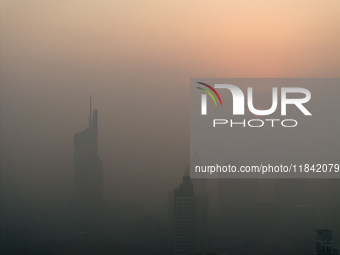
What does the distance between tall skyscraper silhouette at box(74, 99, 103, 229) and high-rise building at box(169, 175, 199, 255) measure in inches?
17.5

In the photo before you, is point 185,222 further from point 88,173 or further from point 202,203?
point 88,173

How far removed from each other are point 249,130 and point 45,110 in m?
1.19

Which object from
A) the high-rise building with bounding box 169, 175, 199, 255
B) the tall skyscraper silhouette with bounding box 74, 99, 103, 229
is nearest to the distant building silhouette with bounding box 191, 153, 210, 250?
the high-rise building with bounding box 169, 175, 199, 255

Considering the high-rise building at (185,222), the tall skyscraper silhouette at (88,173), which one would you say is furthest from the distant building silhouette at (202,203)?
the tall skyscraper silhouette at (88,173)

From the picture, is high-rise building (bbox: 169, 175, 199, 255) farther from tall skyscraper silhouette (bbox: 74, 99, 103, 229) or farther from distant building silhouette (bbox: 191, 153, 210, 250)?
tall skyscraper silhouette (bbox: 74, 99, 103, 229)

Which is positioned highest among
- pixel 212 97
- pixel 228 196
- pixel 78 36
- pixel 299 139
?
pixel 78 36

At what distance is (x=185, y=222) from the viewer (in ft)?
11.2

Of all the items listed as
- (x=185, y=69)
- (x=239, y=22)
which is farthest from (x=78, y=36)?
(x=239, y=22)

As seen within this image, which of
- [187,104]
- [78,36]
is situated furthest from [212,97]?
[78,36]

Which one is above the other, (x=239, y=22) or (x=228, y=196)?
(x=239, y=22)

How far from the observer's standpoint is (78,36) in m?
3.43

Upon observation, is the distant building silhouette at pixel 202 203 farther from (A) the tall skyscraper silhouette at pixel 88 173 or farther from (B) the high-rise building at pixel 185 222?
(A) the tall skyscraper silhouette at pixel 88 173

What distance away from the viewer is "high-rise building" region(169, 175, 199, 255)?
3408 millimetres

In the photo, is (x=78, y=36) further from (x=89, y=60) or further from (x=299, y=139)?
(x=299, y=139)
